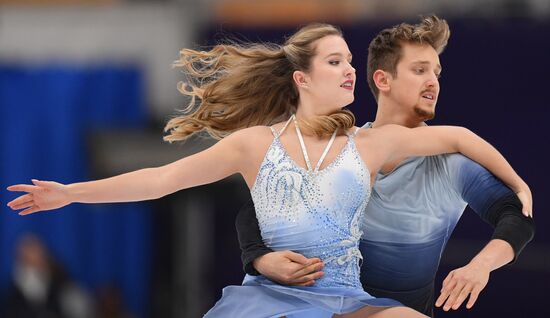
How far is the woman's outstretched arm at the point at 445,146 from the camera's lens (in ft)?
14.4

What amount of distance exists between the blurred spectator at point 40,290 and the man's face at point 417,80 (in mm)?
5942

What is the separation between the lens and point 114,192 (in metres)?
4.37

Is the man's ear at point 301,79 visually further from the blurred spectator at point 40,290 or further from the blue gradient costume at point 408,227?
the blurred spectator at point 40,290

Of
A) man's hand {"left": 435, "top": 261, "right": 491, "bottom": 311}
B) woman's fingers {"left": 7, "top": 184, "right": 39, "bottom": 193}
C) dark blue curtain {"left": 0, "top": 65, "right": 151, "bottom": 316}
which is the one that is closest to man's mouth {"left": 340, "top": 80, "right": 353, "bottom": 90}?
man's hand {"left": 435, "top": 261, "right": 491, "bottom": 311}

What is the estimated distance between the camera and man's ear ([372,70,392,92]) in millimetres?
4652

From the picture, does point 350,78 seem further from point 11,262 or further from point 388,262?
point 11,262

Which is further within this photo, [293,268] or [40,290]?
[40,290]

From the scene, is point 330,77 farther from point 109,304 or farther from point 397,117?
point 109,304

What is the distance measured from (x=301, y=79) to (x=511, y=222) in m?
1.08

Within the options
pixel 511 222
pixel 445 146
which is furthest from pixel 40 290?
pixel 511 222

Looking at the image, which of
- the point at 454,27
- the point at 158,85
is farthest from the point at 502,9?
the point at 158,85

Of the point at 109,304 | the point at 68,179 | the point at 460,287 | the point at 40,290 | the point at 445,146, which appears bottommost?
the point at 109,304

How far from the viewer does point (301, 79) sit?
4.59m

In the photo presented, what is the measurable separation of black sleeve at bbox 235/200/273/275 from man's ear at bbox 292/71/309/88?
0.56 meters
